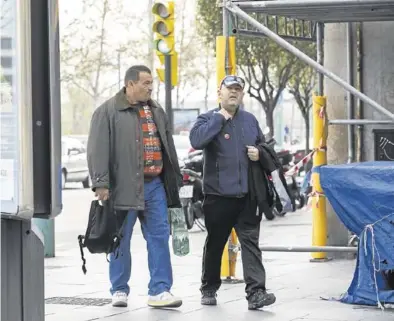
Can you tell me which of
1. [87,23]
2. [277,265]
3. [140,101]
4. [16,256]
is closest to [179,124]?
[87,23]

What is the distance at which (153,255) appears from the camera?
8984 millimetres

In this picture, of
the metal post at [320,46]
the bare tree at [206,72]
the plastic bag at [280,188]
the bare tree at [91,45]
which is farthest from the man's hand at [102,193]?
the bare tree at [206,72]

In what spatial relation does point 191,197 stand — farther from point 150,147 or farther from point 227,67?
point 150,147

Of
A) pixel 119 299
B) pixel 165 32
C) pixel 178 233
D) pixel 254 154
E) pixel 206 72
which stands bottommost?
pixel 119 299

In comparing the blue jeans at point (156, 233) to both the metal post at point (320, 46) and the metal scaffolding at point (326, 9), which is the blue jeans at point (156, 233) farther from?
the metal post at point (320, 46)

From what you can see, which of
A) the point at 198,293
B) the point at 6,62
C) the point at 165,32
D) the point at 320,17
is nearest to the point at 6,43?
the point at 6,62

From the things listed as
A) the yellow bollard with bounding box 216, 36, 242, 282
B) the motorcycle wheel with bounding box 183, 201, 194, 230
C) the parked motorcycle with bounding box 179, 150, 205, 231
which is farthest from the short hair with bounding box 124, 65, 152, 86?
the motorcycle wheel with bounding box 183, 201, 194, 230

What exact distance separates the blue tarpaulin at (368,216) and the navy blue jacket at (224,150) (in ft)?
2.12

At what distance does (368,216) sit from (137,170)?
6.04 ft

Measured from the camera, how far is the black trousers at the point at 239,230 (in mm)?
8938

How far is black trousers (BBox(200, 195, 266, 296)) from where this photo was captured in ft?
29.3

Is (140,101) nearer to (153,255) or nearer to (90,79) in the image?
(153,255)

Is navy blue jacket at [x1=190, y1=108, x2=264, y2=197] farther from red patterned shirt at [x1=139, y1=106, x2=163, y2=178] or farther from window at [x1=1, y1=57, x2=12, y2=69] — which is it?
window at [x1=1, y1=57, x2=12, y2=69]

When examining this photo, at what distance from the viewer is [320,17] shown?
11.5m
